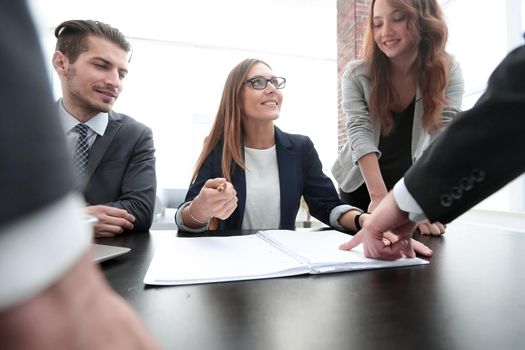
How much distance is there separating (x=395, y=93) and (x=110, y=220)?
1.23 metres

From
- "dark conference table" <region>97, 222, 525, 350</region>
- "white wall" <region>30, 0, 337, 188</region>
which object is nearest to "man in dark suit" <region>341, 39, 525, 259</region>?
"dark conference table" <region>97, 222, 525, 350</region>

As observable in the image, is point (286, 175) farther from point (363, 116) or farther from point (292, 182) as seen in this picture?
point (363, 116)

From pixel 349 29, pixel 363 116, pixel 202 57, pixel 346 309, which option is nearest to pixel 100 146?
pixel 363 116

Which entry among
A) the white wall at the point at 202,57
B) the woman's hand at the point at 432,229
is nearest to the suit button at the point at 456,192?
the woman's hand at the point at 432,229

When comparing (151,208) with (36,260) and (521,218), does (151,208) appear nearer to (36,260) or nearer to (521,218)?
(36,260)

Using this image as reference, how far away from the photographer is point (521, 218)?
2594 mm

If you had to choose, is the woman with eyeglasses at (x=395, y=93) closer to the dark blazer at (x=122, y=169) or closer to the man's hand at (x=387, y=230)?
the man's hand at (x=387, y=230)

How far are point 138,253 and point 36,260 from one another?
0.64m

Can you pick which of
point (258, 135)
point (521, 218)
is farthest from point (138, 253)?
point (521, 218)

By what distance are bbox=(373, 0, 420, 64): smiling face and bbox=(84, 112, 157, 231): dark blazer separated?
42.7 inches

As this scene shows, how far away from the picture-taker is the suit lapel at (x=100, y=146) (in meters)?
1.28

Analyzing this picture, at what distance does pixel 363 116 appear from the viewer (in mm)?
1409

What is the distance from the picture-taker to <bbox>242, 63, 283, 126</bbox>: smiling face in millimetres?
1513

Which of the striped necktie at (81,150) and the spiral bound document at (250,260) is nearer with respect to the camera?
the spiral bound document at (250,260)
